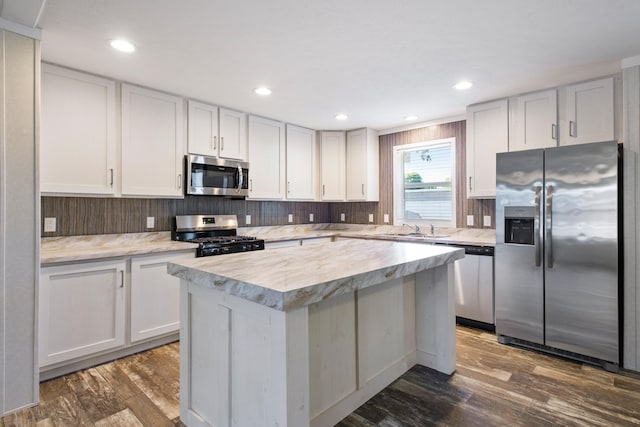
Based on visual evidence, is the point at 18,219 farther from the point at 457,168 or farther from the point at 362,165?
the point at 457,168

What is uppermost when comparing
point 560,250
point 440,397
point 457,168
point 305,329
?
point 457,168

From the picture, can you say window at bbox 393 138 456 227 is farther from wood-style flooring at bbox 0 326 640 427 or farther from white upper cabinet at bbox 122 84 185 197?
white upper cabinet at bbox 122 84 185 197

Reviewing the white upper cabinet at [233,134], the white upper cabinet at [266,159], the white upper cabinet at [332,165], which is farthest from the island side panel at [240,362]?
the white upper cabinet at [332,165]

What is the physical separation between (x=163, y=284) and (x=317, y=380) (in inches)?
73.3

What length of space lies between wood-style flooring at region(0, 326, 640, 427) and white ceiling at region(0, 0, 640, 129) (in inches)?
93.4

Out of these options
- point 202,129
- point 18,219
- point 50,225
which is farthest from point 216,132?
point 18,219

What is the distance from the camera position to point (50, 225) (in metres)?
2.83

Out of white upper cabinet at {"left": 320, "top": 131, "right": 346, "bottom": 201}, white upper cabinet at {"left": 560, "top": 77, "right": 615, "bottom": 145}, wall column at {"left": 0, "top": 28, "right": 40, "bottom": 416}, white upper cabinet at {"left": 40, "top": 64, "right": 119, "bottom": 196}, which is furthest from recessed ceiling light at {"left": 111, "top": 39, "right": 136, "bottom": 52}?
white upper cabinet at {"left": 560, "top": 77, "right": 615, "bottom": 145}

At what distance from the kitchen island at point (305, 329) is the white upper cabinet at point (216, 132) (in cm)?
190

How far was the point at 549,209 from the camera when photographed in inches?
110

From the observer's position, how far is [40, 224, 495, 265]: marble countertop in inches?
101

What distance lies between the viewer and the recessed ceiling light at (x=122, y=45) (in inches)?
90.9

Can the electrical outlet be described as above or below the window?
below

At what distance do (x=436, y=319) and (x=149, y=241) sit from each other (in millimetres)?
2796
